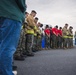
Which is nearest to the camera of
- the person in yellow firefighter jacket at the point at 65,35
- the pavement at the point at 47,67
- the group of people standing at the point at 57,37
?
the pavement at the point at 47,67

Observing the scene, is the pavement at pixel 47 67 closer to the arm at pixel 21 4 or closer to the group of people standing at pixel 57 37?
the arm at pixel 21 4

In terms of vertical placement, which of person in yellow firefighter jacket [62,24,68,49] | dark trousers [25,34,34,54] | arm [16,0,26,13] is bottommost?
dark trousers [25,34,34,54]

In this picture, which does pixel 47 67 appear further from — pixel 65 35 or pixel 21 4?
pixel 65 35

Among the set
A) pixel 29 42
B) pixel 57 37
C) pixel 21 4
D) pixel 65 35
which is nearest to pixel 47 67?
pixel 29 42

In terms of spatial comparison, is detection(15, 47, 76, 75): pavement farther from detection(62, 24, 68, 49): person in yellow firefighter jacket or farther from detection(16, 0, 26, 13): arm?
detection(62, 24, 68, 49): person in yellow firefighter jacket

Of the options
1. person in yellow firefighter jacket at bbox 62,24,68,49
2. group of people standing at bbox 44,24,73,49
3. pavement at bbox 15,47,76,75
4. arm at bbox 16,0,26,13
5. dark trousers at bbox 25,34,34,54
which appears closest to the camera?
arm at bbox 16,0,26,13

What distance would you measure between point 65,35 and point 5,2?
1265 centimetres

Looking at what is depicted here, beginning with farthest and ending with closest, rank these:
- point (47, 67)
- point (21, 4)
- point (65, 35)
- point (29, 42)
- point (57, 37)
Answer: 1. point (57, 37)
2. point (65, 35)
3. point (29, 42)
4. point (47, 67)
5. point (21, 4)

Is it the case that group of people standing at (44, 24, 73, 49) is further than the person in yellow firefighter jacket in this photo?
No

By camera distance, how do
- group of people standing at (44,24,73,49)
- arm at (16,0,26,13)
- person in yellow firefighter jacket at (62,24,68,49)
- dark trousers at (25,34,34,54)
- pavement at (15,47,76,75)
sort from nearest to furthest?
arm at (16,0,26,13)
pavement at (15,47,76,75)
dark trousers at (25,34,34,54)
group of people standing at (44,24,73,49)
person in yellow firefighter jacket at (62,24,68,49)

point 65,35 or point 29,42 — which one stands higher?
point 65,35

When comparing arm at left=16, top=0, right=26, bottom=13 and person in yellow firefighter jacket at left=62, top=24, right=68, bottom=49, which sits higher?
person in yellow firefighter jacket at left=62, top=24, right=68, bottom=49

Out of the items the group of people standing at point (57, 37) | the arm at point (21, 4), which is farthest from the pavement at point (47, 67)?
the group of people standing at point (57, 37)

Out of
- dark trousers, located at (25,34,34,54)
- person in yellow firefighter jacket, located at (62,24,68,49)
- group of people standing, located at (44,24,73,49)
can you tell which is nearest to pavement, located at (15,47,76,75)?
dark trousers, located at (25,34,34,54)
